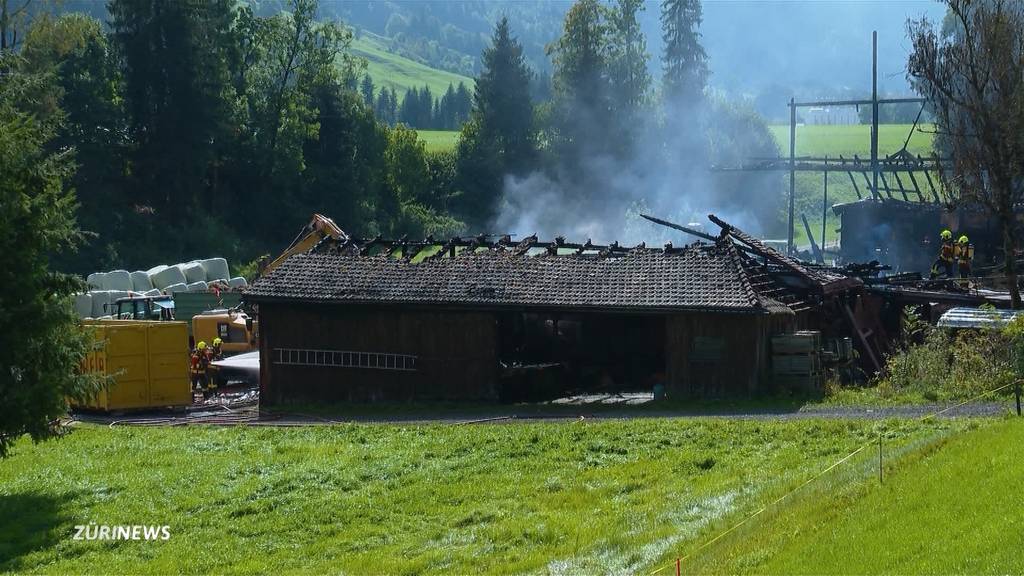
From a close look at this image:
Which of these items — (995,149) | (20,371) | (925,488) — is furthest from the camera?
(995,149)

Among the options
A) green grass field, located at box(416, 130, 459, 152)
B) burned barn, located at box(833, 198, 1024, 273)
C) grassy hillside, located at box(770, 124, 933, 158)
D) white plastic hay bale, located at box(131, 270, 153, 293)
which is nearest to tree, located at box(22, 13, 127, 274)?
white plastic hay bale, located at box(131, 270, 153, 293)

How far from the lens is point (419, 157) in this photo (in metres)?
83.1

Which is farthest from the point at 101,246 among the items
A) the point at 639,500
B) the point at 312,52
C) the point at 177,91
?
the point at 639,500

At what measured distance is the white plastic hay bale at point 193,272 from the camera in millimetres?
54906

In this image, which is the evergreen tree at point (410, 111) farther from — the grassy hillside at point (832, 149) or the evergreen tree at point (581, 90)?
the evergreen tree at point (581, 90)

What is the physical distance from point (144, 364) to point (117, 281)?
71.5 feet

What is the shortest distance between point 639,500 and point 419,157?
66.0 metres

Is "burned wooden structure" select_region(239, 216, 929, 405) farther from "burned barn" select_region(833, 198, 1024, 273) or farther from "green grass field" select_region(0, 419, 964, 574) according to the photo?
"burned barn" select_region(833, 198, 1024, 273)

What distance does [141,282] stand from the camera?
52.7 meters

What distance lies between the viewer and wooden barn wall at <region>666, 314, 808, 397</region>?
92.1 ft

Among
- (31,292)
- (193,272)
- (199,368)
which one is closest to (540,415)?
(31,292)

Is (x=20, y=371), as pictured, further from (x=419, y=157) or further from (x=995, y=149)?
(x=419, y=157)

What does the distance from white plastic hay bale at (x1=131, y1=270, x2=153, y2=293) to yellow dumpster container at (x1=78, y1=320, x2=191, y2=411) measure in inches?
844

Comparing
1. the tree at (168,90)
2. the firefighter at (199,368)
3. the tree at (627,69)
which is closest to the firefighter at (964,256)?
the firefighter at (199,368)
